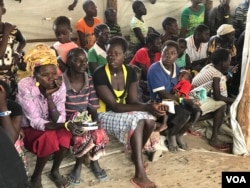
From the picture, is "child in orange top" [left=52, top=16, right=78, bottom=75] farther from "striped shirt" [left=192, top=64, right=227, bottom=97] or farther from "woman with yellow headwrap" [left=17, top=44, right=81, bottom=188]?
"striped shirt" [left=192, top=64, right=227, bottom=97]

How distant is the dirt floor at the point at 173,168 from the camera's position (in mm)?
3303

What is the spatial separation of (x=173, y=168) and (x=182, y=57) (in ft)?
5.65

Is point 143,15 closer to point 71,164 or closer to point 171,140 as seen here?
point 171,140

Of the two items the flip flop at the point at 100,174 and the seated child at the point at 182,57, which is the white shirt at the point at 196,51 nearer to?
the seated child at the point at 182,57

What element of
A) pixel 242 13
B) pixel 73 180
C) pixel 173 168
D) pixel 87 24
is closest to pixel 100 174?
pixel 73 180

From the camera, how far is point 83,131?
115 inches

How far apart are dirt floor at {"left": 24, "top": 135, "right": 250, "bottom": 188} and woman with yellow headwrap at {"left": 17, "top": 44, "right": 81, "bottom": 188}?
0.41 metres

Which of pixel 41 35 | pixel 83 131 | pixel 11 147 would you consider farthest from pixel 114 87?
pixel 41 35

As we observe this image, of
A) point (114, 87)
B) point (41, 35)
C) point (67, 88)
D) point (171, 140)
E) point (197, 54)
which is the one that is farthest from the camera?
point (41, 35)

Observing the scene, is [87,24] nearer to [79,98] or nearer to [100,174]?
[79,98]

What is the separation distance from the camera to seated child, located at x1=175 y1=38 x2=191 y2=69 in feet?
15.9

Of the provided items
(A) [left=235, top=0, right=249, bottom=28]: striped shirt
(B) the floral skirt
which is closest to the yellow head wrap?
(B) the floral skirt

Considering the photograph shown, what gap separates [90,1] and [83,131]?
10.1 feet

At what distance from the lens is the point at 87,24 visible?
5.55 meters
